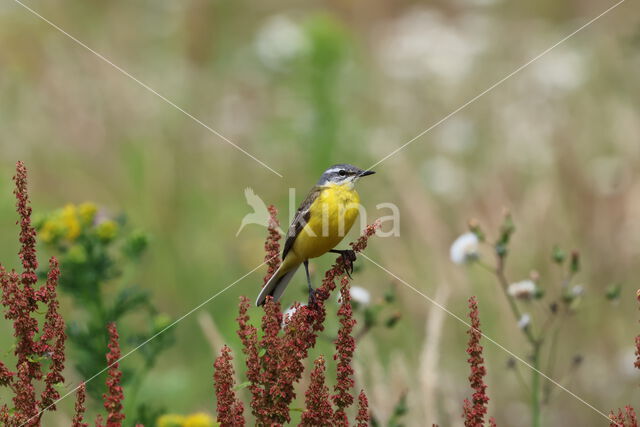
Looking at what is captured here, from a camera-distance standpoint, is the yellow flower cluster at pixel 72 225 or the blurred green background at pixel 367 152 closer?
the yellow flower cluster at pixel 72 225

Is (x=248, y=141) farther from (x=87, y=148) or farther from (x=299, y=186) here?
(x=87, y=148)

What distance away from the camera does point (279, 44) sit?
8477mm

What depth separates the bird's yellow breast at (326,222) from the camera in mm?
3793

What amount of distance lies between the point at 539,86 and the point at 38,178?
5.04 metres

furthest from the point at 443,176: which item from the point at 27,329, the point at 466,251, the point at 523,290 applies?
the point at 27,329

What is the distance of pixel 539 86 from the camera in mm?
8953

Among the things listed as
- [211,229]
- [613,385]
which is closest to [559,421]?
[613,385]

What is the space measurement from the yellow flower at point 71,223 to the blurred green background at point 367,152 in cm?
89

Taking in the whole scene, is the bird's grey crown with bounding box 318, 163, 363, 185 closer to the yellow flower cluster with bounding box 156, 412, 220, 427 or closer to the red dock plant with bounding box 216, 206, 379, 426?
the yellow flower cluster with bounding box 156, 412, 220, 427

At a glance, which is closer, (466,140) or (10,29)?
(466,140)

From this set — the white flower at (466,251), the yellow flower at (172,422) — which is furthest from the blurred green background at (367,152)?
the yellow flower at (172,422)

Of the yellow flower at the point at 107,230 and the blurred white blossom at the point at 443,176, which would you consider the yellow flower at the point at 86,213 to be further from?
the blurred white blossom at the point at 443,176

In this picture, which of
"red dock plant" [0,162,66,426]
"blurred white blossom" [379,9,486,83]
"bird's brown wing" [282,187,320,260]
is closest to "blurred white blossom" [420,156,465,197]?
"blurred white blossom" [379,9,486,83]

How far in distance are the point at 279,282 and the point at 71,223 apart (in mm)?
1399
